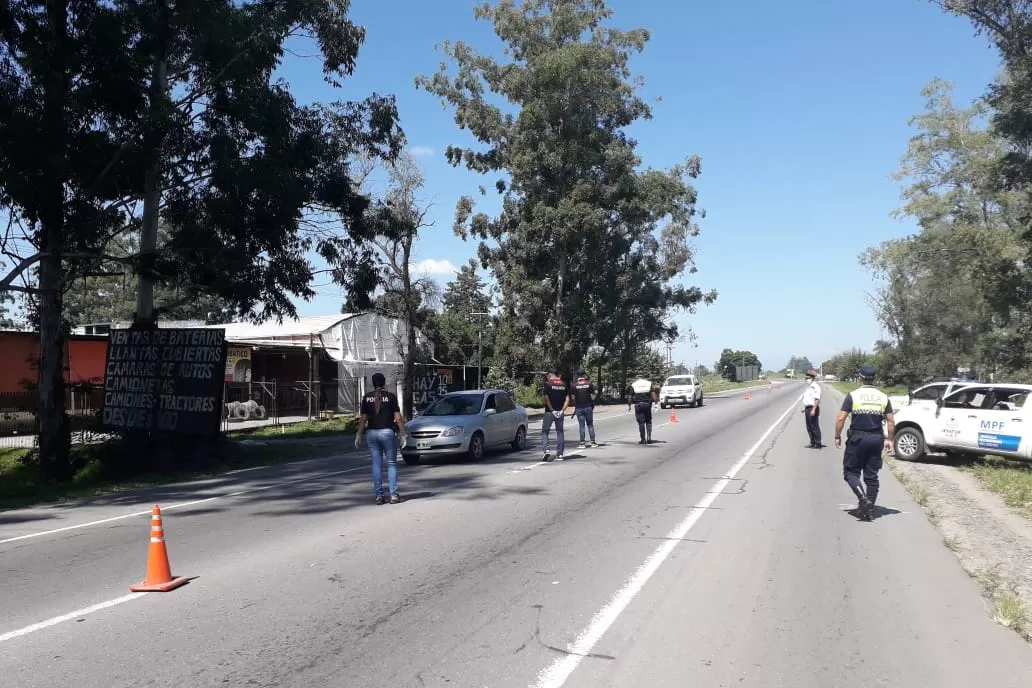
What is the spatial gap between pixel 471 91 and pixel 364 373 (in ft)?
58.0

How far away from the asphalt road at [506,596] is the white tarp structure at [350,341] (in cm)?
2221

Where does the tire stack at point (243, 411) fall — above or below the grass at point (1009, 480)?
above

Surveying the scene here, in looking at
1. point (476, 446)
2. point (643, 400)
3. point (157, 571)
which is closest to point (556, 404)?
point (476, 446)

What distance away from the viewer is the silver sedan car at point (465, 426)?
643 inches

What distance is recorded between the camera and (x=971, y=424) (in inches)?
583

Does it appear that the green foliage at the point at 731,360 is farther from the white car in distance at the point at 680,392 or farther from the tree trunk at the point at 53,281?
the tree trunk at the point at 53,281

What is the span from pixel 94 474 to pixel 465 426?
24.2ft

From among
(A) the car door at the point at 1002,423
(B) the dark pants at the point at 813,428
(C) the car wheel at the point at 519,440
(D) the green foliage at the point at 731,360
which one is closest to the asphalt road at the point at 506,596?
(A) the car door at the point at 1002,423

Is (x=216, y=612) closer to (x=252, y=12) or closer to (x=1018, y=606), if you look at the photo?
(x=1018, y=606)

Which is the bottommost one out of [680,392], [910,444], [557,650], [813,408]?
[557,650]

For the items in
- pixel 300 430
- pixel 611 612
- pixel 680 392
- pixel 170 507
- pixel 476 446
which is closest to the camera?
pixel 611 612

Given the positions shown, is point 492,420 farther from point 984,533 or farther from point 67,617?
point 67,617

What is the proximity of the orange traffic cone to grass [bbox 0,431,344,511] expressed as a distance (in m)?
7.23

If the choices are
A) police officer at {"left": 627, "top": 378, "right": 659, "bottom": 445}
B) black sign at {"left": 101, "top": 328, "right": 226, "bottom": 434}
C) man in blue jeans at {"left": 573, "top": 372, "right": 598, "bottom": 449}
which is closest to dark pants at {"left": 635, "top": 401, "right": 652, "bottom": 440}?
police officer at {"left": 627, "top": 378, "right": 659, "bottom": 445}
